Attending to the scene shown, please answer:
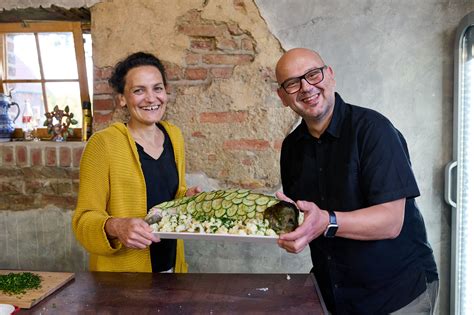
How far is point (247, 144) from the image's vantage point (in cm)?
312

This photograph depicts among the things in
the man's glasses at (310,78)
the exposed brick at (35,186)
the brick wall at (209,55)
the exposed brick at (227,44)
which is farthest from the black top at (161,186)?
the exposed brick at (35,186)

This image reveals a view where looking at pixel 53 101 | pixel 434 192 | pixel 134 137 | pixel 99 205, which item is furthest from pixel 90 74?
pixel 434 192

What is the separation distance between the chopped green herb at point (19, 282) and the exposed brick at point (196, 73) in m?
1.65

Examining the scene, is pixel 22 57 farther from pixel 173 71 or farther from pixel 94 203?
pixel 94 203

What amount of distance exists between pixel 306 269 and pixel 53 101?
2.29m

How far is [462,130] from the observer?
289 cm

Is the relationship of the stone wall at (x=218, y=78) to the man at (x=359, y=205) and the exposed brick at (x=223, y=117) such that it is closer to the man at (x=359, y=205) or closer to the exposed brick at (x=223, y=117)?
the exposed brick at (x=223, y=117)

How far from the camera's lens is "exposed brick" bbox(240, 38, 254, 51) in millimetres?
3100

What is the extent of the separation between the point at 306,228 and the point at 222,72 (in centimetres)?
164

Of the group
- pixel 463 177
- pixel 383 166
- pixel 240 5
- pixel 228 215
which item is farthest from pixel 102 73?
Result: pixel 463 177

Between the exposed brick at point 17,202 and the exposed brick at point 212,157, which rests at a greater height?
the exposed brick at point 212,157

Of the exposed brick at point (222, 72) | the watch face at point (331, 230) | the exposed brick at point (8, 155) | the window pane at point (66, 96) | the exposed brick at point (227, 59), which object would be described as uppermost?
the exposed brick at point (227, 59)

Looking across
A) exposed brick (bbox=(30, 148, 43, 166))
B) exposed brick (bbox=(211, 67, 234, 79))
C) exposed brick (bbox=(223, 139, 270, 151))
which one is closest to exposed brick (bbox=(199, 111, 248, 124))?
exposed brick (bbox=(223, 139, 270, 151))

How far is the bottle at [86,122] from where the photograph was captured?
3348 millimetres
